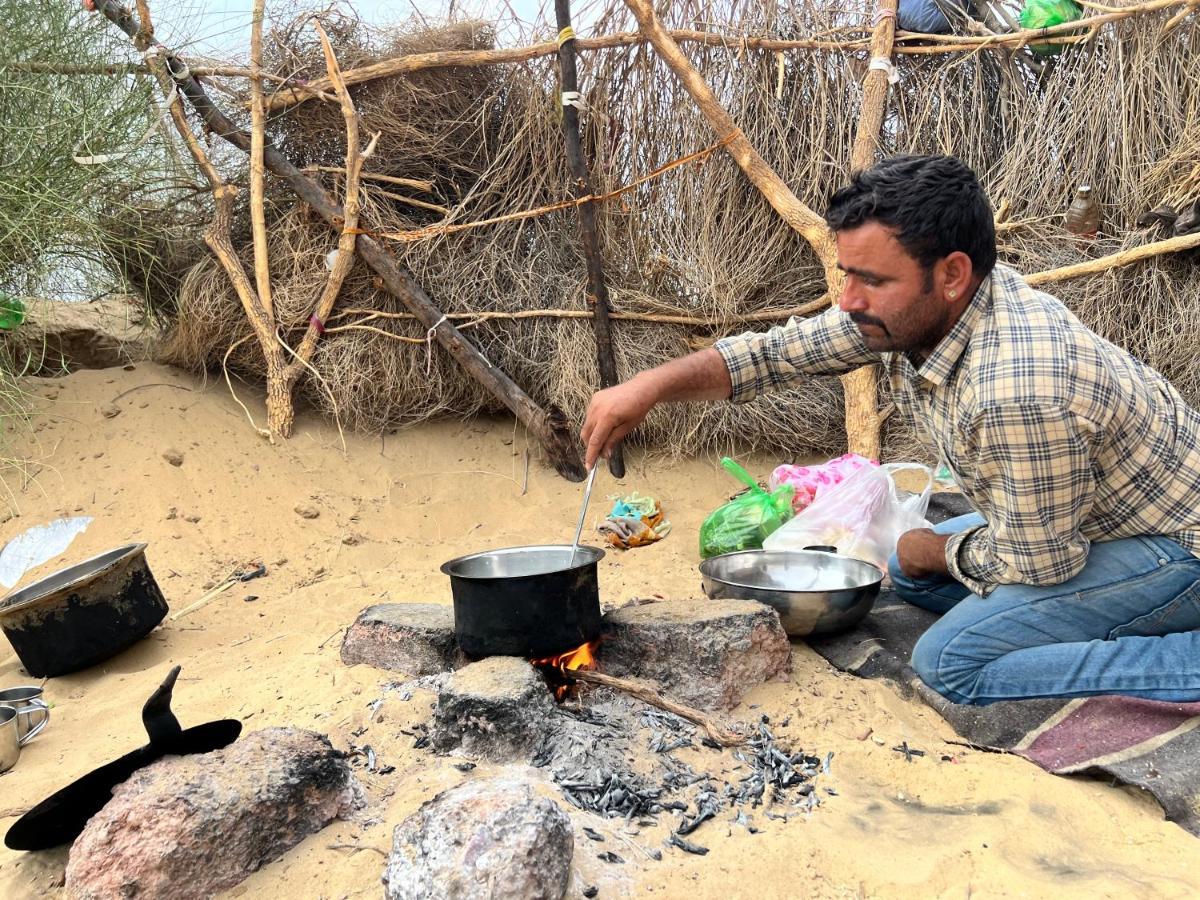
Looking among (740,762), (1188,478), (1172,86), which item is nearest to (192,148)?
(740,762)

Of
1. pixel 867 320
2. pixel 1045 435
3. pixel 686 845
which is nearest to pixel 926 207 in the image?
pixel 867 320

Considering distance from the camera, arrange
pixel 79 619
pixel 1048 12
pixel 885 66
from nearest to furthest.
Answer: pixel 79 619
pixel 1048 12
pixel 885 66

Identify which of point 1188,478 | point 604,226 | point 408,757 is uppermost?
point 604,226

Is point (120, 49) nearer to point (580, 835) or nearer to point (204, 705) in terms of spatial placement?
point (204, 705)

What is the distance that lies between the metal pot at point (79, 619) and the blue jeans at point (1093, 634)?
3.06 meters

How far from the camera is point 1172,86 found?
474 cm

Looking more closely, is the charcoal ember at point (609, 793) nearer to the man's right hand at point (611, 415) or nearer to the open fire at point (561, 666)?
the open fire at point (561, 666)

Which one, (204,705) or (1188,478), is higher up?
(1188,478)

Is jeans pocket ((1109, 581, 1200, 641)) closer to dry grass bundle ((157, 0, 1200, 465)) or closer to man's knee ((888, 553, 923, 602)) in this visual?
man's knee ((888, 553, 923, 602))

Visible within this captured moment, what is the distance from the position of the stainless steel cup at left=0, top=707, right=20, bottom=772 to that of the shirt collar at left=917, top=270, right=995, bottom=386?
9.75ft

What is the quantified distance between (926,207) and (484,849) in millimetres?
1799

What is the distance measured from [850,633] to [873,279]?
1.47 meters

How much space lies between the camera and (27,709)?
115 inches

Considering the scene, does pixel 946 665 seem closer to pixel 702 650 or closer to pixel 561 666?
pixel 702 650
